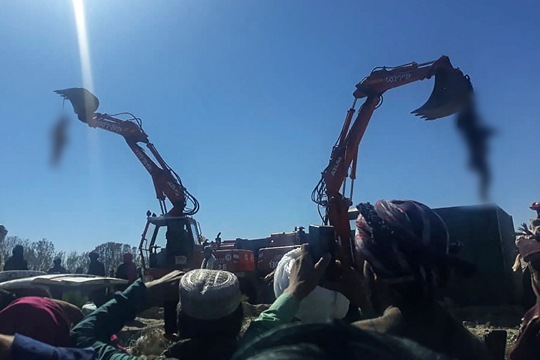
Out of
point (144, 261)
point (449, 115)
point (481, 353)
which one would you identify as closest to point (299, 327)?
point (481, 353)

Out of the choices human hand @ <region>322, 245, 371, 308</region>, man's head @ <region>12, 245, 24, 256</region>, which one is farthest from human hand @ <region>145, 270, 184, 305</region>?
man's head @ <region>12, 245, 24, 256</region>

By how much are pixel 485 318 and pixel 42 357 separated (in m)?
10.2

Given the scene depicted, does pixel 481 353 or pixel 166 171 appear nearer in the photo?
pixel 481 353

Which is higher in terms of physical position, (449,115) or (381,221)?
(449,115)

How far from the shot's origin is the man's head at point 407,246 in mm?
1827

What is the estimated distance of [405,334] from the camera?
6.25ft

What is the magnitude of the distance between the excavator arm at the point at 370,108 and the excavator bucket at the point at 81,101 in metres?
8.55

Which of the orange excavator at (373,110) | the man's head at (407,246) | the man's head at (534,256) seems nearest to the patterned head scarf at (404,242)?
the man's head at (407,246)

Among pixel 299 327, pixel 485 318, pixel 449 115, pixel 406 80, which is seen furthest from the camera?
pixel 406 80

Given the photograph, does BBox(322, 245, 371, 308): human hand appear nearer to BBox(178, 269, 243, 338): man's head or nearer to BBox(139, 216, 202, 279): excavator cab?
BBox(178, 269, 243, 338): man's head

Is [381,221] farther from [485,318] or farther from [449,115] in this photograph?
[449,115]

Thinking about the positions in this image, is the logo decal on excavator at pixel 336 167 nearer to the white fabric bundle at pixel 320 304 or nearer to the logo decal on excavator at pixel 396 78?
the logo decal on excavator at pixel 396 78

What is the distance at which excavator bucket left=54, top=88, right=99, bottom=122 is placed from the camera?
17.1 metres

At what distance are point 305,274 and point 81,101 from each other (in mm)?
16427
